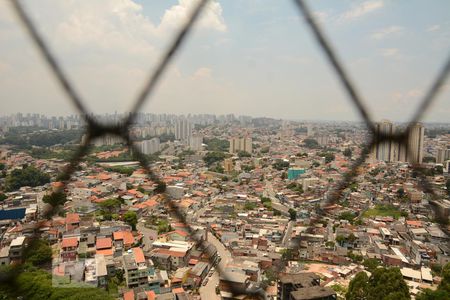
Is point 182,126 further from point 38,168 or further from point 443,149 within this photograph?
point 443,149

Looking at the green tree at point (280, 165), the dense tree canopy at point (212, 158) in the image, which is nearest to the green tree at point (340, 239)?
the green tree at point (280, 165)

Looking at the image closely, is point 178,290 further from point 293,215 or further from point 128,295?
point 293,215

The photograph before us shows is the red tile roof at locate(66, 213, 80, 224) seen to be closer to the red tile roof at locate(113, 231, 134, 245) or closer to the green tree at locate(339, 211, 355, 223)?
the red tile roof at locate(113, 231, 134, 245)

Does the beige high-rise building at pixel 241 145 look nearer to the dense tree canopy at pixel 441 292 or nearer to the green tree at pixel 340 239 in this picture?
the green tree at pixel 340 239

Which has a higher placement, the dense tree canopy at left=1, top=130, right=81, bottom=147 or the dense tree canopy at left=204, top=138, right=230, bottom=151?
the dense tree canopy at left=1, top=130, right=81, bottom=147

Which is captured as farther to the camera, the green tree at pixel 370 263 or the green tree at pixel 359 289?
the green tree at pixel 370 263

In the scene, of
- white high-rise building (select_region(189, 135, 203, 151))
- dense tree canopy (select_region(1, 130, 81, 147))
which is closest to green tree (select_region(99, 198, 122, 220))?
dense tree canopy (select_region(1, 130, 81, 147))
